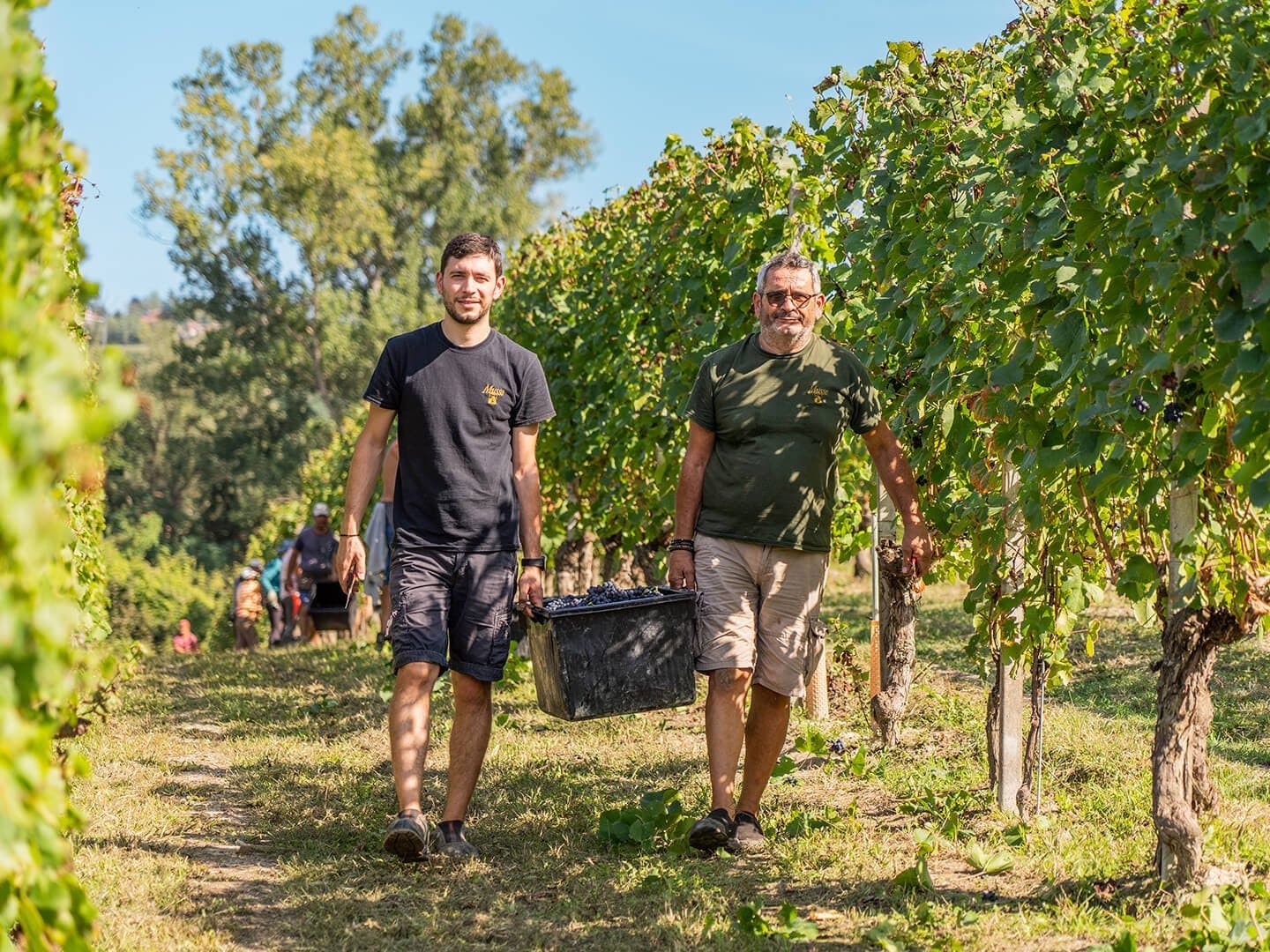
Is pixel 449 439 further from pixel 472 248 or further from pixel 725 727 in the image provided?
pixel 725 727

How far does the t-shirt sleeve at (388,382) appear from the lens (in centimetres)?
420

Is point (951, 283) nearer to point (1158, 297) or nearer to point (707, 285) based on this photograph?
point (1158, 297)

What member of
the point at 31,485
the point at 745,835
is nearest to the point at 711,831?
the point at 745,835

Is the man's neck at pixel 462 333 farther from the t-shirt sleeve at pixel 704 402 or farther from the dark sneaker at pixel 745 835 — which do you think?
the dark sneaker at pixel 745 835

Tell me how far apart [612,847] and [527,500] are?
1101 mm

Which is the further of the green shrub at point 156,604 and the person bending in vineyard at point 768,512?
the green shrub at point 156,604

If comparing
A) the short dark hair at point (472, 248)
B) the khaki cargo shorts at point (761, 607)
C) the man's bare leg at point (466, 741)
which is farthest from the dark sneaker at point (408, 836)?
the short dark hair at point (472, 248)

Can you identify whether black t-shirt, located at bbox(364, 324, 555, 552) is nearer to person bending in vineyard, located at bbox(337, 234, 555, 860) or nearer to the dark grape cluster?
person bending in vineyard, located at bbox(337, 234, 555, 860)

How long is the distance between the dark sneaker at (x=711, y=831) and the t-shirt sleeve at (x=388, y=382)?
1.53 metres


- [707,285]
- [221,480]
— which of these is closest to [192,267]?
[221,480]

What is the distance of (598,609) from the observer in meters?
4.13

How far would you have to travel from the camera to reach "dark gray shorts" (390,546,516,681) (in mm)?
4117

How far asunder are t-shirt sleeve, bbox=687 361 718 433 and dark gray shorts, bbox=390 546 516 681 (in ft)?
2.39

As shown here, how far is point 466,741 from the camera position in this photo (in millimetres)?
4219
